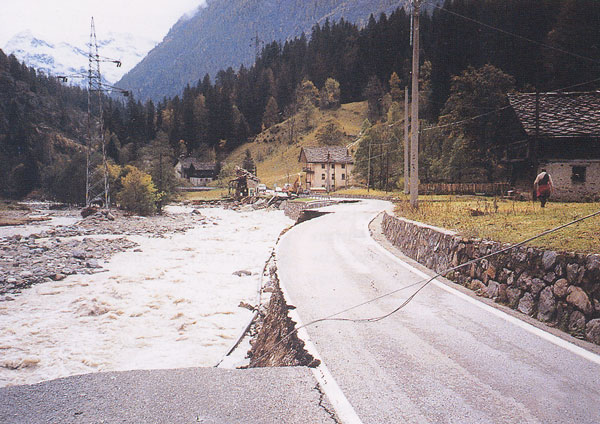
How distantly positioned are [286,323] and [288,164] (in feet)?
308

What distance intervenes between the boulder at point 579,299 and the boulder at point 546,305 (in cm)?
33

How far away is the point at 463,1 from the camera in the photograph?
85.6 meters

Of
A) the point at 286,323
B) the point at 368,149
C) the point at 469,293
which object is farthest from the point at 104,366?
the point at 368,149

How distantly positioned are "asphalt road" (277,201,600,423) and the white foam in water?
372cm

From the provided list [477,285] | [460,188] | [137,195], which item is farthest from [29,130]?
[477,285]

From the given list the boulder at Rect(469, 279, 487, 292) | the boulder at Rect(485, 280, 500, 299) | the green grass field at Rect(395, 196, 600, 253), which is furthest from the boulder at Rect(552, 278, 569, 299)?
the boulder at Rect(469, 279, 487, 292)

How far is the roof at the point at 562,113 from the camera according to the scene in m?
26.2

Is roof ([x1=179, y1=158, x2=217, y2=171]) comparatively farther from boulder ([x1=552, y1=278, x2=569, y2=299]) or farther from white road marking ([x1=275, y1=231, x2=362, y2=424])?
boulder ([x1=552, y1=278, x2=569, y2=299])

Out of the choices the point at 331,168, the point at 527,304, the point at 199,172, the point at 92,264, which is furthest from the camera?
the point at 199,172

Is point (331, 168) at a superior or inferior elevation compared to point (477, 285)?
superior

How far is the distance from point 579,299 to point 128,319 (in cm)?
1214

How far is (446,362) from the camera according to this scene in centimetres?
512

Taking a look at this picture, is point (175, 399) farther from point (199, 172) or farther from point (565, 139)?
point (199, 172)

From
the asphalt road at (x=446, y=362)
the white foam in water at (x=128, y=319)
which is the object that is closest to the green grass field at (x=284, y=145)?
the white foam in water at (x=128, y=319)
